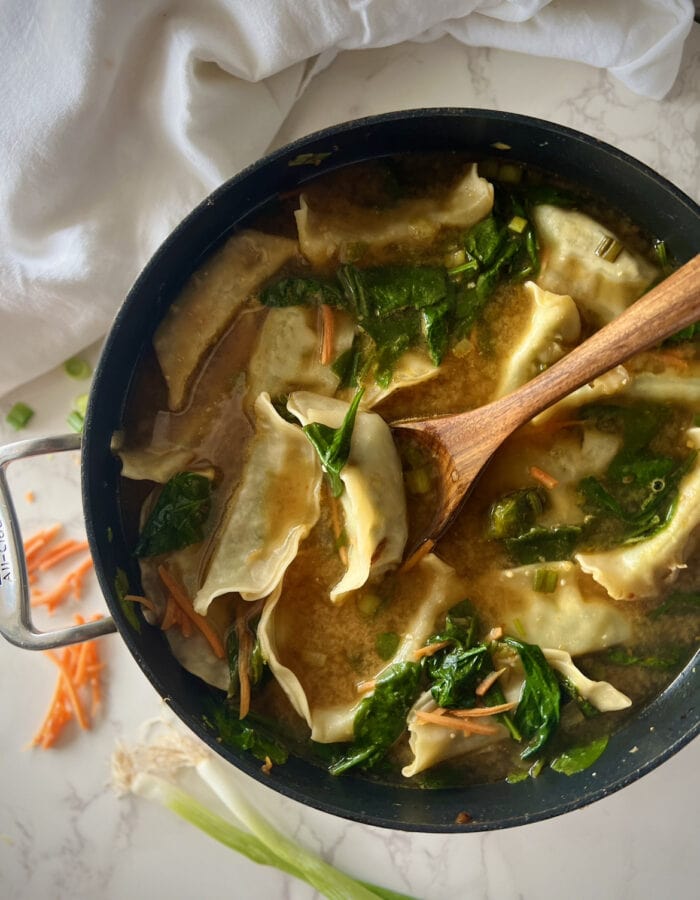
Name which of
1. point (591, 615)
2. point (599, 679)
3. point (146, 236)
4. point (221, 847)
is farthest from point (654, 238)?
point (221, 847)

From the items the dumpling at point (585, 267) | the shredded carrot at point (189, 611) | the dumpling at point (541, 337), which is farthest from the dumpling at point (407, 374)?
the shredded carrot at point (189, 611)

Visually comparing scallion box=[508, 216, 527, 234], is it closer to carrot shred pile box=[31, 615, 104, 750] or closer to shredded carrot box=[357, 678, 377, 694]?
shredded carrot box=[357, 678, 377, 694]

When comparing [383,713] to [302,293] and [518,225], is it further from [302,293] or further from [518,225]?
[518,225]

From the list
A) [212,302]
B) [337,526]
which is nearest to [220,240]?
[212,302]

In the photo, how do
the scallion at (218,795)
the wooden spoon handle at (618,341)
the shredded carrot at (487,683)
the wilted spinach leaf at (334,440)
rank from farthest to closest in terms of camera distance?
the scallion at (218,795) → the shredded carrot at (487,683) → the wilted spinach leaf at (334,440) → the wooden spoon handle at (618,341)

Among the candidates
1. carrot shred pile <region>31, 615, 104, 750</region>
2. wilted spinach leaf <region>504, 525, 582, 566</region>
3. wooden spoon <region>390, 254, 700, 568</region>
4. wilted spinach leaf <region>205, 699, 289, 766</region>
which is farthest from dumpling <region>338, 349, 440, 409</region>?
carrot shred pile <region>31, 615, 104, 750</region>

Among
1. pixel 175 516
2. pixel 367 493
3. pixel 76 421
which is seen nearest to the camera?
pixel 367 493

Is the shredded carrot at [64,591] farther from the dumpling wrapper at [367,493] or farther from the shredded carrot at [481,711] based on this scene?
the shredded carrot at [481,711]
